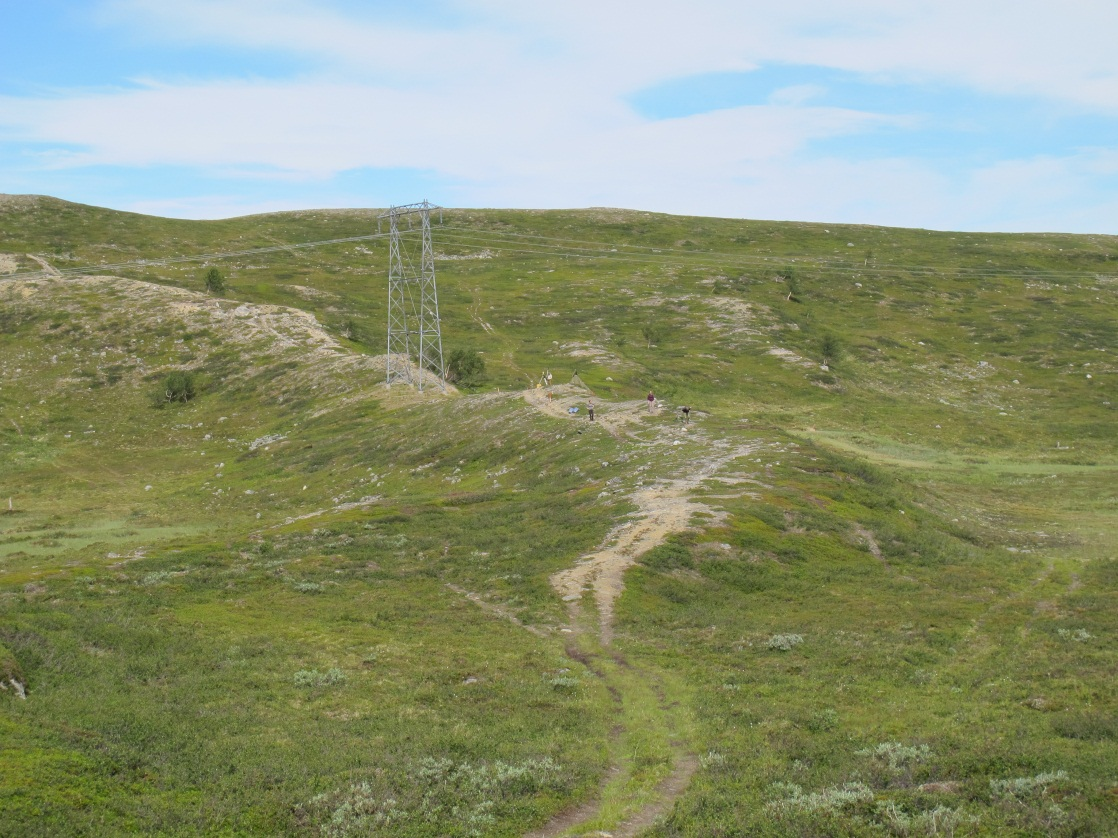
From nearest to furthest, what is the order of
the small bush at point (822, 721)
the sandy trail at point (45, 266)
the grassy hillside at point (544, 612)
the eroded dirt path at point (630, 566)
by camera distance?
the eroded dirt path at point (630, 566), the grassy hillside at point (544, 612), the small bush at point (822, 721), the sandy trail at point (45, 266)

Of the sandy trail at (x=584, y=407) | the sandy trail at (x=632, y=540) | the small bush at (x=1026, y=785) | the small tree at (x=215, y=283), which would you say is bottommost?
the sandy trail at (x=632, y=540)

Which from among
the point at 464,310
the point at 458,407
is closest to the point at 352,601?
the point at 458,407

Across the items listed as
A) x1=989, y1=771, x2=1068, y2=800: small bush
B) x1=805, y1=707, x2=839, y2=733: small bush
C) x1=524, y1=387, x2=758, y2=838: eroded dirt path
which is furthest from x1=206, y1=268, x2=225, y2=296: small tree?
x1=989, y1=771, x2=1068, y2=800: small bush

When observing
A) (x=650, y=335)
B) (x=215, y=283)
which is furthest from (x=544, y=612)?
(x=215, y=283)

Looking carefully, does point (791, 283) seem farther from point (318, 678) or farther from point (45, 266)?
point (318, 678)

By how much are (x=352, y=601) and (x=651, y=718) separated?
18.0 meters

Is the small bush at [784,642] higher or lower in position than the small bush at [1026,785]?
lower

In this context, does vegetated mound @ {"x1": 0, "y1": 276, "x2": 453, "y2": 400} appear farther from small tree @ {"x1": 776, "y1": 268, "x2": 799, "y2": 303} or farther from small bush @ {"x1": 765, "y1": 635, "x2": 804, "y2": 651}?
small tree @ {"x1": 776, "y1": 268, "x2": 799, "y2": 303}

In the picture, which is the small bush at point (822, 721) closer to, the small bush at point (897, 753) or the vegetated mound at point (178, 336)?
the small bush at point (897, 753)

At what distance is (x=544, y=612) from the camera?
116 ft

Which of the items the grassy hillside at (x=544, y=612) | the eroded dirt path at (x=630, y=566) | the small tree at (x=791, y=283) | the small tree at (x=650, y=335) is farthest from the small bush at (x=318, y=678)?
the small tree at (x=791, y=283)

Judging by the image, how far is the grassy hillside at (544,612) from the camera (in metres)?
18.0

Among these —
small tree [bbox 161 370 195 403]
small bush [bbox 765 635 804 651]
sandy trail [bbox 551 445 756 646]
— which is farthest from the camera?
small tree [bbox 161 370 195 403]

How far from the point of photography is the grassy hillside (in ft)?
59.1
